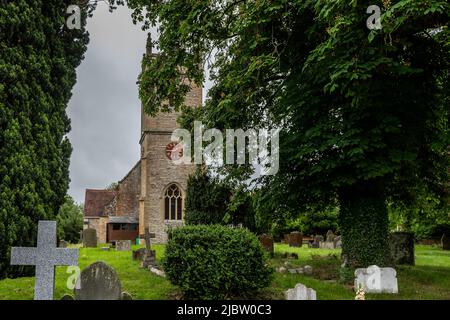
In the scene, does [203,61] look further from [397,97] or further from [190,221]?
[190,221]

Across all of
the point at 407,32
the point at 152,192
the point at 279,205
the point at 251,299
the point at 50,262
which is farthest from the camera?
the point at 152,192

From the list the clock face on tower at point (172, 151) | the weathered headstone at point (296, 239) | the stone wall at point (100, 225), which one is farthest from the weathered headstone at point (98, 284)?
the stone wall at point (100, 225)

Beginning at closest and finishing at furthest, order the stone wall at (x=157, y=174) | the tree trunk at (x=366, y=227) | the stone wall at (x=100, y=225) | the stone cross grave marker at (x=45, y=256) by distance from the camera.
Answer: the stone cross grave marker at (x=45, y=256) < the tree trunk at (x=366, y=227) < the stone wall at (x=157, y=174) < the stone wall at (x=100, y=225)

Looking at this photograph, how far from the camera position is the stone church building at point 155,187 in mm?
33250

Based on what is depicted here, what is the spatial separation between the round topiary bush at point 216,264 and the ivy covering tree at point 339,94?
3.04 metres

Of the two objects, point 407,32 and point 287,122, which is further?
point 287,122

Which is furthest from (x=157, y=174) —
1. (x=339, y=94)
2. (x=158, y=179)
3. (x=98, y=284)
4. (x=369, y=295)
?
(x=98, y=284)

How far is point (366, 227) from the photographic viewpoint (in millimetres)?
11672

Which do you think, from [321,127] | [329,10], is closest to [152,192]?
[321,127]

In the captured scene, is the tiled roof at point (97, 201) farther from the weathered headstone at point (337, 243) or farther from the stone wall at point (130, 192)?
the weathered headstone at point (337, 243)

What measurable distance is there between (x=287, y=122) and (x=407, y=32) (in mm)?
4046

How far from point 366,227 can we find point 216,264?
4984 millimetres

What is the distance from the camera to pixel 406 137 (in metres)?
11.0

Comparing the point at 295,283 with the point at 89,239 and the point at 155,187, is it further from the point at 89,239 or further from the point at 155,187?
the point at 155,187
